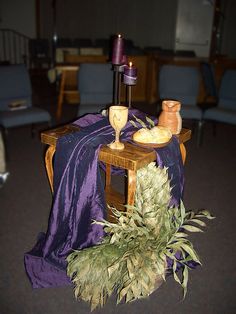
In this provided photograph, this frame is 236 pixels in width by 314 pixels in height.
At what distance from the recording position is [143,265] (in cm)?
162

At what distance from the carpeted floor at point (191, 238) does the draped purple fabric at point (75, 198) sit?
0.12m

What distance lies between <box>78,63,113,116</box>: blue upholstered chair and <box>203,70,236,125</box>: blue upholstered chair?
1205 millimetres

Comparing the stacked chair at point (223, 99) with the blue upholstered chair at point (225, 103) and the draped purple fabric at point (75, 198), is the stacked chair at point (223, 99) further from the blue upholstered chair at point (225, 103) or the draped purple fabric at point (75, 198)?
the draped purple fabric at point (75, 198)

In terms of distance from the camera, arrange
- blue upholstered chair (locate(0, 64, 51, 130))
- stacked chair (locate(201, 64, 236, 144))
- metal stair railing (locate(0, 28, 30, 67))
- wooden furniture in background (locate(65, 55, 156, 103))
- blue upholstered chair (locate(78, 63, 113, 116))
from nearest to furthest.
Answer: blue upholstered chair (locate(0, 64, 51, 130))
stacked chair (locate(201, 64, 236, 144))
blue upholstered chair (locate(78, 63, 113, 116))
wooden furniture in background (locate(65, 55, 156, 103))
metal stair railing (locate(0, 28, 30, 67))

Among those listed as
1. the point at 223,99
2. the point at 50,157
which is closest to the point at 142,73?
the point at 223,99

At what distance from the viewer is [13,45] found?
9.57m

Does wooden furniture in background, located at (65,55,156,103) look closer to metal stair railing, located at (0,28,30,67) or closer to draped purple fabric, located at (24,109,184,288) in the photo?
metal stair railing, located at (0,28,30,67)

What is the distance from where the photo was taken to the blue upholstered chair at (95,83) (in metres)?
4.05

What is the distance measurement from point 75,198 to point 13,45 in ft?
28.6

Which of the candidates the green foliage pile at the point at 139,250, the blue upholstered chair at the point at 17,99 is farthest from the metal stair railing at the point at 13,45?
the green foliage pile at the point at 139,250

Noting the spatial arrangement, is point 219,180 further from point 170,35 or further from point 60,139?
point 170,35

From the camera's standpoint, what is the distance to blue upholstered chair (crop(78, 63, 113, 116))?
160 inches

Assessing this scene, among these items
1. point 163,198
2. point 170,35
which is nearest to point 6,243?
point 163,198

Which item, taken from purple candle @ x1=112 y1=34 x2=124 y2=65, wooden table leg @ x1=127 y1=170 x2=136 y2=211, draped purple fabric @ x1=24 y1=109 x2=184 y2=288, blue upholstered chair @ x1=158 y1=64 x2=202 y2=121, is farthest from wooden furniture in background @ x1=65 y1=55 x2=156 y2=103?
wooden table leg @ x1=127 y1=170 x2=136 y2=211
